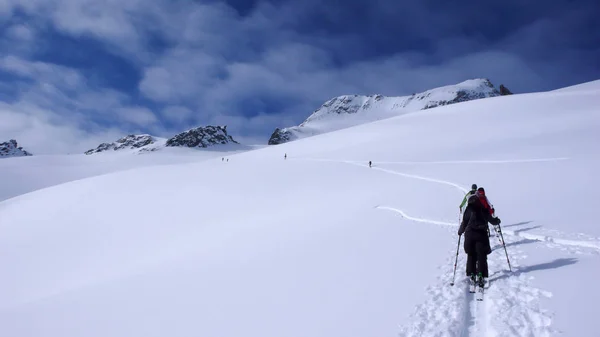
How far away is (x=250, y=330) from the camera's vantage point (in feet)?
18.5

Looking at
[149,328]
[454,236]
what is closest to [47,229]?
[149,328]

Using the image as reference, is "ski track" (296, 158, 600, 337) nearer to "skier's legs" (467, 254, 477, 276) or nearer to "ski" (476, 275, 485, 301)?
"ski" (476, 275, 485, 301)

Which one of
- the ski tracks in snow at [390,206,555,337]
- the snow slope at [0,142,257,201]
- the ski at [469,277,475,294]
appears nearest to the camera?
the ski tracks in snow at [390,206,555,337]

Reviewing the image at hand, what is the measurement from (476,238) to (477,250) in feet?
0.83

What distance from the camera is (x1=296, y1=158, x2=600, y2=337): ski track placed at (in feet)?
15.5

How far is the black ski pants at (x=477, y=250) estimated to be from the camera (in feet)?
20.7

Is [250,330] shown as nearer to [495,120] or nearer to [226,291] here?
[226,291]

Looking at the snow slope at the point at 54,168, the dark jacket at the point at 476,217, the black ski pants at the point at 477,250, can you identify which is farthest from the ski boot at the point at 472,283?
the snow slope at the point at 54,168

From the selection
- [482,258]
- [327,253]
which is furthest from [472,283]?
[327,253]

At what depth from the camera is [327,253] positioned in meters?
9.45

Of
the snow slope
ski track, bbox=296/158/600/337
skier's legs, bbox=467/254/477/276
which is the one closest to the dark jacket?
skier's legs, bbox=467/254/477/276

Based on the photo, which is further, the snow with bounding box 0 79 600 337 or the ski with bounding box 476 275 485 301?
the ski with bounding box 476 275 485 301

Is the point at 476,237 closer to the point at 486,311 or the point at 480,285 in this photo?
the point at 480,285

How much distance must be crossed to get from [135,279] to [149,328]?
4.08 metres
